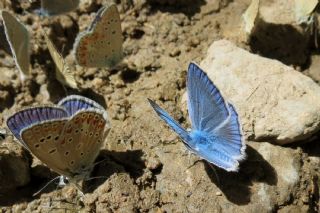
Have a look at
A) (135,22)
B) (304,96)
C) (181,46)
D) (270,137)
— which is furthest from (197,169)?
(135,22)

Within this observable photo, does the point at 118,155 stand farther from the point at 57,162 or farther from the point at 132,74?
the point at 132,74

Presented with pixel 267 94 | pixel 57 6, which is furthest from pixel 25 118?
pixel 267 94

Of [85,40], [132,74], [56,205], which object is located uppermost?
[85,40]

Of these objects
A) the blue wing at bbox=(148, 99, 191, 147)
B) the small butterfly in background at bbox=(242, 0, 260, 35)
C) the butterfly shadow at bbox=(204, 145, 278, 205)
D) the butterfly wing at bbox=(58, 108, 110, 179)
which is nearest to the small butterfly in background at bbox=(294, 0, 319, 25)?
the small butterfly in background at bbox=(242, 0, 260, 35)

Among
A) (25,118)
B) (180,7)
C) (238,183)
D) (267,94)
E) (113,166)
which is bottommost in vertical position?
(238,183)

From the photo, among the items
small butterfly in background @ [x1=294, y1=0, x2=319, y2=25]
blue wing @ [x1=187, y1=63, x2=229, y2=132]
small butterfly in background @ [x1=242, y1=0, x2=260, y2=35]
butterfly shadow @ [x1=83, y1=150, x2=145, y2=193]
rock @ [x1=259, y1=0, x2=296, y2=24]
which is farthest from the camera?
rock @ [x1=259, y1=0, x2=296, y2=24]

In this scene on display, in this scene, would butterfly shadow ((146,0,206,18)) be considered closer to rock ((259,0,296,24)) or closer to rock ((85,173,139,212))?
rock ((259,0,296,24))

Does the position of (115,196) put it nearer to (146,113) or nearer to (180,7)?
(146,113)
